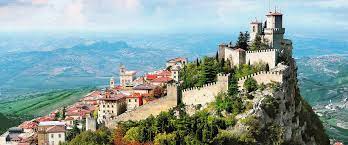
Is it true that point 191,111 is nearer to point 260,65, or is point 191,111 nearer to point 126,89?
point 260,65

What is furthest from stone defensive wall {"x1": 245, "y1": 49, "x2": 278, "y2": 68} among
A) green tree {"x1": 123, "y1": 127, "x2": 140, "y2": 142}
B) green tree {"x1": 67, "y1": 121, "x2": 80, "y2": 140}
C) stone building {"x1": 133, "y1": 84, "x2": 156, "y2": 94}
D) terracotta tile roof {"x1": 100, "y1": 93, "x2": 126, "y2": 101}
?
green tree {"x1": 67, "y1": 121, "x2": 80, "y2": 140}

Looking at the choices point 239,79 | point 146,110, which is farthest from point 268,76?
point 146,110

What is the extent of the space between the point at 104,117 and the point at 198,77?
12858 mm

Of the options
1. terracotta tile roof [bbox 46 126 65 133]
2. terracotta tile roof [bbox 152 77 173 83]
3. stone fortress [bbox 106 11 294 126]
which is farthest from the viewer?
terracotta tile roof [bbox 152 77 173 83]

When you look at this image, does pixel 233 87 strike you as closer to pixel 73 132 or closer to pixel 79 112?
pixel 73 132

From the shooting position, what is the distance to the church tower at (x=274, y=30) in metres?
68.9

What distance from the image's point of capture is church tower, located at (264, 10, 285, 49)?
68875 millimetres

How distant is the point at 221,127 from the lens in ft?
190

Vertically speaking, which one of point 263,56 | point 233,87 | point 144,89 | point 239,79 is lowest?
point 144,89

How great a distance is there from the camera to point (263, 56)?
212 feet

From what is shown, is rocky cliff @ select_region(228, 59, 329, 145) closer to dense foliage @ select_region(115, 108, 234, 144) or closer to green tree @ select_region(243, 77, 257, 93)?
green tree @ select_region(243, 77, 257, 93)

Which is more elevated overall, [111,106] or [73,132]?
[111,106]

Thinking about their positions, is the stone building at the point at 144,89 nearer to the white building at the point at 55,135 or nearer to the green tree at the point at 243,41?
the white building at the point at 55,135

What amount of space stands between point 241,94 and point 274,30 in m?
12.2
